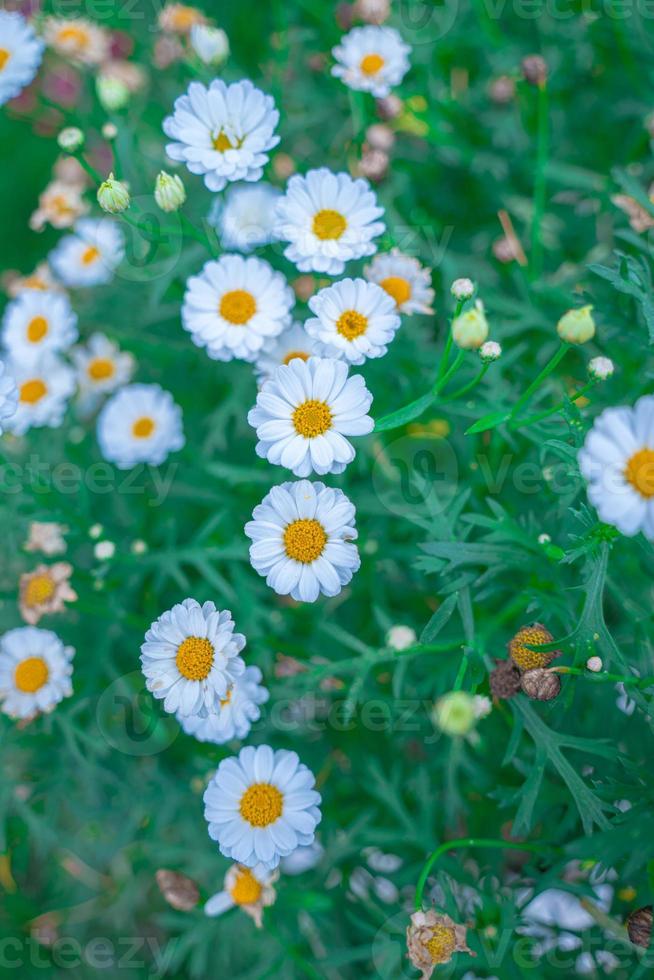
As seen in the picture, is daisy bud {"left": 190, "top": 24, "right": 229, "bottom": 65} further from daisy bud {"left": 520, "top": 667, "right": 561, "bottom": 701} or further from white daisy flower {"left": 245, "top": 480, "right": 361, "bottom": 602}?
daisy bud {"left": 520, "top": 667, "right": 561, "bottom": 701}

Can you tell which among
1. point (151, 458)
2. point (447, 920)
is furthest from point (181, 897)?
point (151, 458)

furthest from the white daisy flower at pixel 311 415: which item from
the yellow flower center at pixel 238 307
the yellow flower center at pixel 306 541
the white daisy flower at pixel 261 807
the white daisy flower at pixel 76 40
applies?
the white daisy flower at pixel 76 40

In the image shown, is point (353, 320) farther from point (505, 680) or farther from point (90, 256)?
point (90, 256)

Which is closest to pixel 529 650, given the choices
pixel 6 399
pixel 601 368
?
pixel 601 368

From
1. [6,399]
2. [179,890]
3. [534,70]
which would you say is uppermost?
[534,70]

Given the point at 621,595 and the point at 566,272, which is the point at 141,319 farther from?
the point at 621,595

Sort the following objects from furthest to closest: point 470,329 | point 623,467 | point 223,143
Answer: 1. point 223,143
2. point 470,329
3. point 623,467
